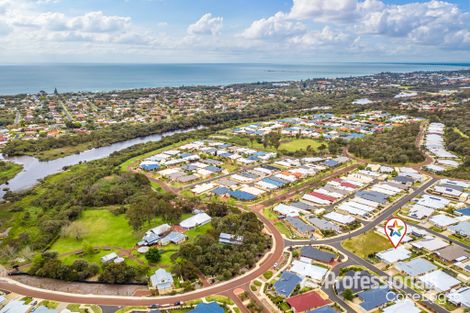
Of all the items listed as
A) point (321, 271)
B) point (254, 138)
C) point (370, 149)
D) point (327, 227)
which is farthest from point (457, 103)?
point (321, 271)

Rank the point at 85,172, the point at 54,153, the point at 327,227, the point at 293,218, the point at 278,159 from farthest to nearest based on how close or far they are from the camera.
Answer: the point at 54,153 → the point at 278,159 → the point at 85,172 → the point at 293,218 → the point at 327,227

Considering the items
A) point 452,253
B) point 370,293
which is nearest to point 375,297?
point 370,293

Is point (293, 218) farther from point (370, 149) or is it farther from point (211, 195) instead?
point (370, 149)

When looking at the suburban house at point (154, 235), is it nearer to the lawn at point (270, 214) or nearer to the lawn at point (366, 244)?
the lawn at point (270, 214)

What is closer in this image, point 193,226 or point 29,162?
point 193,226

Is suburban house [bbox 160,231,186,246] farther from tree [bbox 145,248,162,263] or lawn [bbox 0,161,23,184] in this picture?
lawn [bbox 0,161,23,184]
